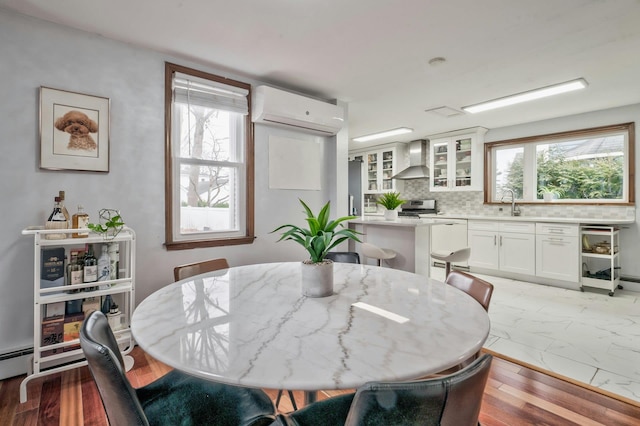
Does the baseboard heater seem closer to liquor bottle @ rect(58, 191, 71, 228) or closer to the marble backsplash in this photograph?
liquor bottle @ rect(58, 191, 71, 228)

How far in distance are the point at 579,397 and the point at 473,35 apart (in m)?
2.50

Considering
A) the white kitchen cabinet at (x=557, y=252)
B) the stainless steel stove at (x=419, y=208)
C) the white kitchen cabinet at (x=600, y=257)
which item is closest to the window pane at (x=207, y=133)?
the stainless steel stove at (x=419, y=208)

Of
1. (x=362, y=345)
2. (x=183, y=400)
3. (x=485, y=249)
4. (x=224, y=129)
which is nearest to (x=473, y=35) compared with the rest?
(x=224, y=129)

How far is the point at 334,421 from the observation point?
94 cm

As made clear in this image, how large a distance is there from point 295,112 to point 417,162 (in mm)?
3690

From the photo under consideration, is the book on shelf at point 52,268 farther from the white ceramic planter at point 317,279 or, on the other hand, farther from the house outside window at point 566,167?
the house outside window at point 566,167

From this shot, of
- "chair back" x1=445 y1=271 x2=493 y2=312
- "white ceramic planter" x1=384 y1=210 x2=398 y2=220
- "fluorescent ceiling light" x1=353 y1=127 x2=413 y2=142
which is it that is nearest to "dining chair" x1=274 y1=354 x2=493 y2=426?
"chair back" x1=445 y1=271 x2=493 y2=312

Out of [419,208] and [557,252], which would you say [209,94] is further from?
[557,252]

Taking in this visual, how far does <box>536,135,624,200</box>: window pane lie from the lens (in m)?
4.26

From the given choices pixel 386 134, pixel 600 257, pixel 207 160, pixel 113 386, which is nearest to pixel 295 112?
pixel 207 160

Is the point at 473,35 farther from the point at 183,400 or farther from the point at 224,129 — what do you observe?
the point at 183,400

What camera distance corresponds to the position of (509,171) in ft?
17.1

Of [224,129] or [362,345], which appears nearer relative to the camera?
[362,345]

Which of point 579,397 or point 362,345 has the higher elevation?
point 362,345
